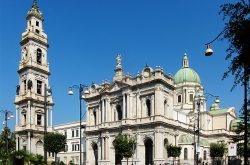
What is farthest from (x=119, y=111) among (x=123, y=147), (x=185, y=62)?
(x=185, y=62)

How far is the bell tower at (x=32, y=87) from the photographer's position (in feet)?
232

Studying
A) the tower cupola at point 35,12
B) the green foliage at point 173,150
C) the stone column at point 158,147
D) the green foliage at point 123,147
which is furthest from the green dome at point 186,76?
the green foliage at point 123,147

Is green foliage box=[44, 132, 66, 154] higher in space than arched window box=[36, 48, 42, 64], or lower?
lower

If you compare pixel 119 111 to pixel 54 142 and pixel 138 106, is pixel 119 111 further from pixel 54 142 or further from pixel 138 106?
pixel 54 142

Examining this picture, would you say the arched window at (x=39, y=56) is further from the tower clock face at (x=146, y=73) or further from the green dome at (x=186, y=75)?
the green dome at (x=186, y=75)

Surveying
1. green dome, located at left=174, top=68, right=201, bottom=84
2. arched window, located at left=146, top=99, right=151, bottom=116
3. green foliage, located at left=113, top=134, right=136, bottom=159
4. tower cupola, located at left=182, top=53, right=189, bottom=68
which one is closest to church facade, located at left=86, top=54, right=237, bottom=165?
arched window, located at left=146, top=99, right=151, bottom=116

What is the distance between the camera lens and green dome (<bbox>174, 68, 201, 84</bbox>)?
93250 mm

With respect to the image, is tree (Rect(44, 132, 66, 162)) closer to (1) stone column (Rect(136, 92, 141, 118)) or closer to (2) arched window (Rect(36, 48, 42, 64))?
(1) stone column (Rect(136, 92, 141, 118))

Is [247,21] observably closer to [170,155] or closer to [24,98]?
[170,155]

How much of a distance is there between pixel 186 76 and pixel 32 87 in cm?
4009

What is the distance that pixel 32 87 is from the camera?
234ft

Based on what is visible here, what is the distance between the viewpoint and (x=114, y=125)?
65438mm

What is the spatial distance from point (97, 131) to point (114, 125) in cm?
552

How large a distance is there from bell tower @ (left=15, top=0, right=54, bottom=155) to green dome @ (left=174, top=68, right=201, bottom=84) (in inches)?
1378
